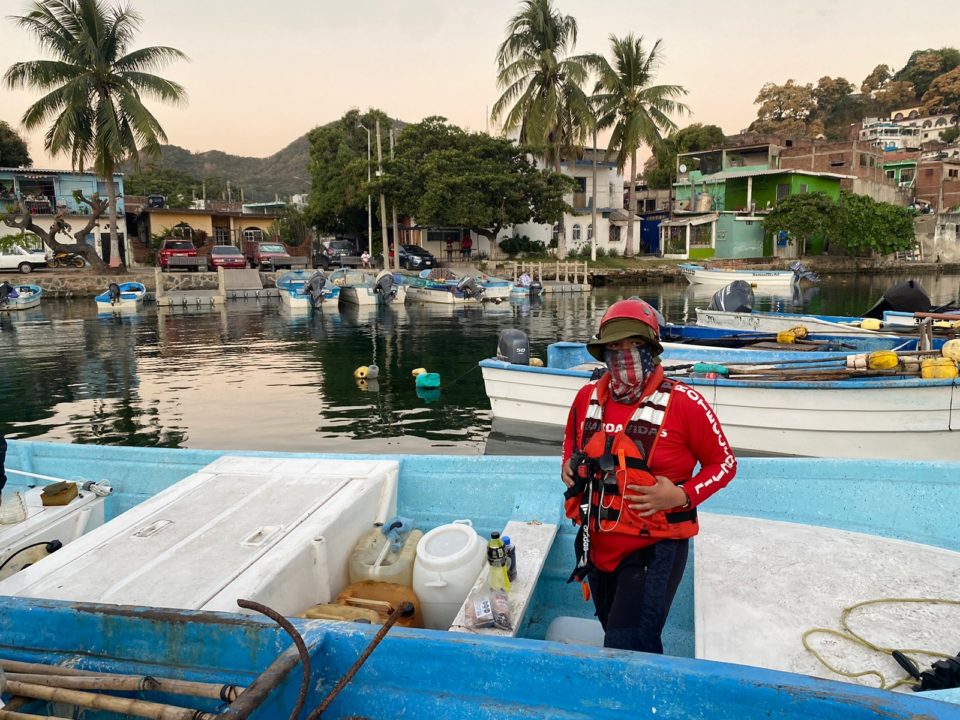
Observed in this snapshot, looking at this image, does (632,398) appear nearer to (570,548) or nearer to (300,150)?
(570,548)

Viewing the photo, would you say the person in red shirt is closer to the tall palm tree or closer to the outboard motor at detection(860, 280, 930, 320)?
the outboard motor at detection(860, 280, 930, 320)

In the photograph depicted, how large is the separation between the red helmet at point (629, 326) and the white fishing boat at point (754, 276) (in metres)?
42.3

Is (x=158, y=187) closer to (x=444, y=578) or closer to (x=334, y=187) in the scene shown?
(x=334, y=187)

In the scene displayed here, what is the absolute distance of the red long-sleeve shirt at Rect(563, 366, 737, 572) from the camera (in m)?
2.85

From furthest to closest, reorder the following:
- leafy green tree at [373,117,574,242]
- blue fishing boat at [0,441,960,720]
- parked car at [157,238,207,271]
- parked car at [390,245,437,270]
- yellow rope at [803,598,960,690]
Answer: parked car at [390,245,437,270] < leafy green tree at [373,117,574,242] < parked car at [157,238,207,271] < yellow rope at [803,598,960,690] < blue fishing boat at [0,441,960,720]

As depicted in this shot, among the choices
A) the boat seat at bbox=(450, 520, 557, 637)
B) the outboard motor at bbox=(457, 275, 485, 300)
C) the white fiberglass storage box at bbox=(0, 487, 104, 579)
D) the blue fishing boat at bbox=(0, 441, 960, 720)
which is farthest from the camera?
the outboard motor at bbox=(457, 275, 485, 300)

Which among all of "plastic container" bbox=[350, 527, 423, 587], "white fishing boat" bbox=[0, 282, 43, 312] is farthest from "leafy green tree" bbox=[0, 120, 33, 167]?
"plastic container" bbox=[350, 527, 423, 587]

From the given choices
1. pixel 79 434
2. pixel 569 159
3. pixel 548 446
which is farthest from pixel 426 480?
pixel 569 159

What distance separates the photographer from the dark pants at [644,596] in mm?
2852

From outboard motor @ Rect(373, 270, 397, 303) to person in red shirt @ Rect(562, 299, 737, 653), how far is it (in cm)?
3300

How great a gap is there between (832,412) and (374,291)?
28.7 m

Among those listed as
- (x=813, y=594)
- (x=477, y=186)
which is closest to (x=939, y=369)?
(x=813, y=594)

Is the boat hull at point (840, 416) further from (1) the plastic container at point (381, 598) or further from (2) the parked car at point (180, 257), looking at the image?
(2) the parked car at point (180, 257)

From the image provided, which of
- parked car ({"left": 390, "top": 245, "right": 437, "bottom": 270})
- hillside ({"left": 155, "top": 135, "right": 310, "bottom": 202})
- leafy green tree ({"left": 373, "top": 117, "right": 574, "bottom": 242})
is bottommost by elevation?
parked car ({"left": 390, "top": 245, "right": 437, "bottom": 270})
